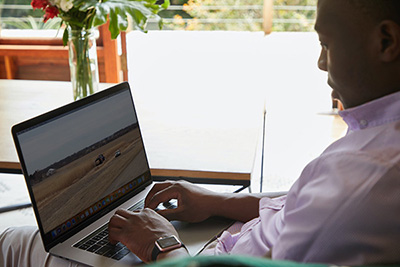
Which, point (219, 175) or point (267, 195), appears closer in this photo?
point (267, 195)

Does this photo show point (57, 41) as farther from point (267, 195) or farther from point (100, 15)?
point (267, 195)

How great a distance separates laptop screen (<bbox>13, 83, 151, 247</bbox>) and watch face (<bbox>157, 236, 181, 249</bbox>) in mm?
Result: 242

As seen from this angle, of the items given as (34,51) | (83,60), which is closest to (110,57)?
(34,51)

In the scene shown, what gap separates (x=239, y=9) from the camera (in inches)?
182

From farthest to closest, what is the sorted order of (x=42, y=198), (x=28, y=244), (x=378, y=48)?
(x=28, y=244) → (x=42, y=198) → (x=378, y=48)

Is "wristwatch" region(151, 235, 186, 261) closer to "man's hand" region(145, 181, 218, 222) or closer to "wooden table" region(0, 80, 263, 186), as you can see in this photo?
"man's hand" region(145, 181, 218, 222)

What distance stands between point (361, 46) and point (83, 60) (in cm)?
122

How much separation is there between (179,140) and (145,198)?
42 centimetres

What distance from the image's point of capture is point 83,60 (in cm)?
185

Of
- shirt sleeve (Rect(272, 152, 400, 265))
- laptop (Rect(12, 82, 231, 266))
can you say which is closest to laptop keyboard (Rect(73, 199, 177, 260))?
laptop (Rect(12, 82, 231, 266))

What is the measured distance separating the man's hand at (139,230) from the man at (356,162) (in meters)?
0.28

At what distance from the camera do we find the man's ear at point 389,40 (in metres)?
0.80

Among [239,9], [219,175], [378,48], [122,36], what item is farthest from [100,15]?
[239,9]

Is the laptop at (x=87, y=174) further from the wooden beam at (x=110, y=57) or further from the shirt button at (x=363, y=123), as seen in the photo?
the wooden beam at (x=110, y=57)
